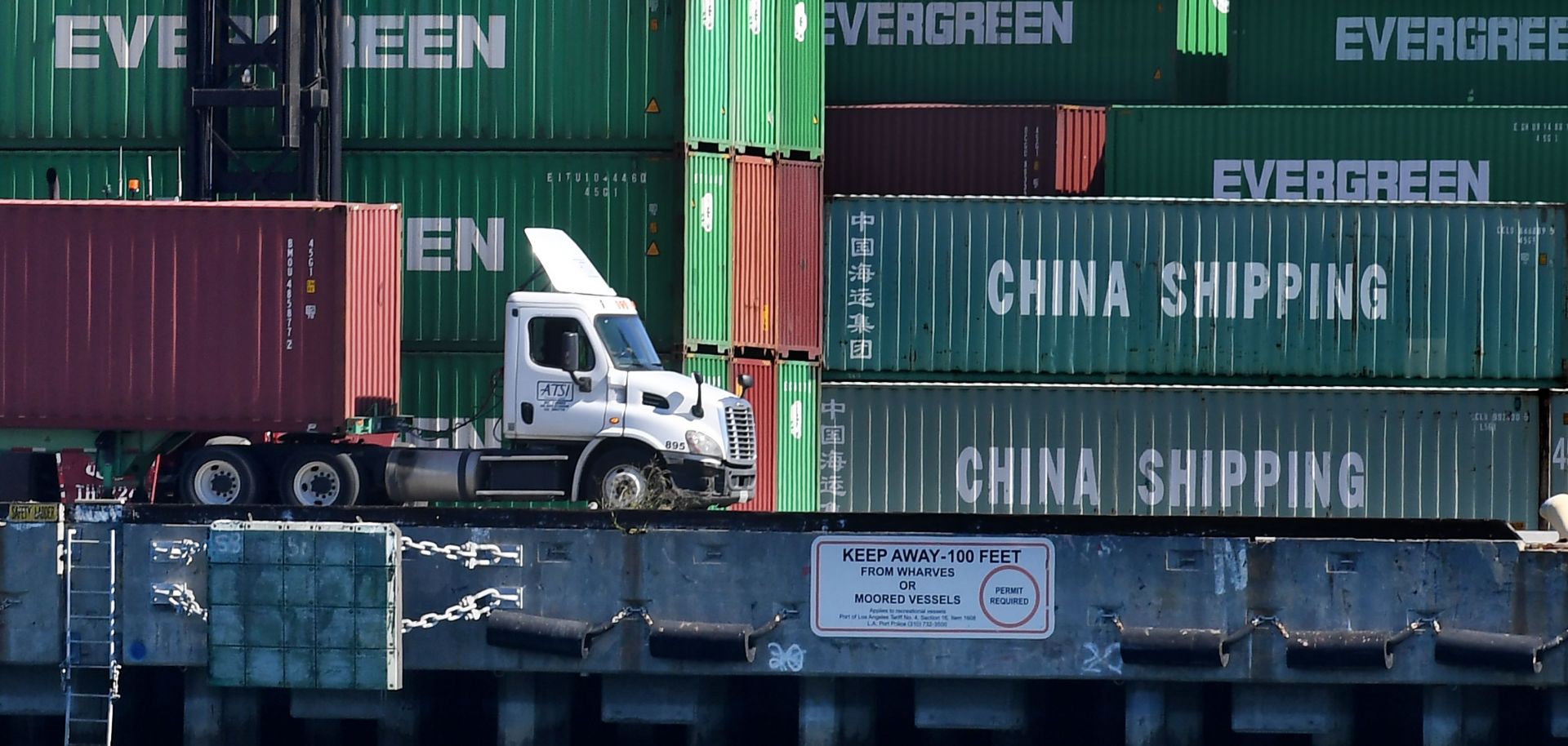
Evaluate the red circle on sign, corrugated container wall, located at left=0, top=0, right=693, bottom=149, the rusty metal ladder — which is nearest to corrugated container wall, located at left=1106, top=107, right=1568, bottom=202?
corrugated container wall, located at left=0, top=0, right=693, bottom=149

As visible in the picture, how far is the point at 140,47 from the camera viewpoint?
24.8 meters

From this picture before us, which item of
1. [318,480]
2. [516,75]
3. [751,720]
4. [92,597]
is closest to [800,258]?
[516,75]

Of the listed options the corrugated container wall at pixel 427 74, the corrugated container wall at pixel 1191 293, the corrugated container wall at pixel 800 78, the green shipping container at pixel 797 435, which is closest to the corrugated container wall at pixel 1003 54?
the corrugated container wall at pixel 800 78

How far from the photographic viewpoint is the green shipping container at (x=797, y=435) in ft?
84.6

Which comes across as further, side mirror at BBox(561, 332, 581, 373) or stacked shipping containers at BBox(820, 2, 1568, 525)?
stacked shipping containers at BBox(820, 2, 1568, 525)

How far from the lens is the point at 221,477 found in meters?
22.0

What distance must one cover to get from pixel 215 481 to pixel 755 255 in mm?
7202

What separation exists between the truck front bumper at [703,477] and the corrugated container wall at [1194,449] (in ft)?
15.1

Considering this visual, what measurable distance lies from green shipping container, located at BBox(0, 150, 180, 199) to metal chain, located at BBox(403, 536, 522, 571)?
7.92 metres

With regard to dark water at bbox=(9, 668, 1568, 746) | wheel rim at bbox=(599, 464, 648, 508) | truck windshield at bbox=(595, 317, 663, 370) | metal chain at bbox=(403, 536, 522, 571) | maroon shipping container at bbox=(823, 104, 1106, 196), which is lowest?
dark water at bbox=(9, 668, 1568, 746)

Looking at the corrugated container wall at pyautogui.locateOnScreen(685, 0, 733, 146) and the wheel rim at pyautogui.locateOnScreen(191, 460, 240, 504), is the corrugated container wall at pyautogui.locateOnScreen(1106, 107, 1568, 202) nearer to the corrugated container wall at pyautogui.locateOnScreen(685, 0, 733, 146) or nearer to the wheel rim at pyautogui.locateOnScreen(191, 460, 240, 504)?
the corrugated container wall at pyautogui.locateOnScreen(685, 0, 733, 146)

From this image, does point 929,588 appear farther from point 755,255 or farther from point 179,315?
point 179,315

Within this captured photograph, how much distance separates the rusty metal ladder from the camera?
19000mm

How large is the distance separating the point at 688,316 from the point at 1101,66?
36.2 ft
